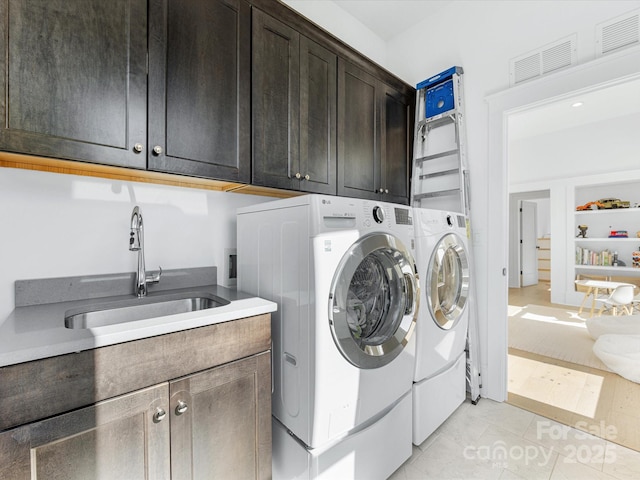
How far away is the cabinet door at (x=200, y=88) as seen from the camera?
1228 mm

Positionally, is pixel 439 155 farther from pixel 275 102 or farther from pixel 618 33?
pixel 275 102

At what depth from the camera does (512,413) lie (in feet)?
6.71

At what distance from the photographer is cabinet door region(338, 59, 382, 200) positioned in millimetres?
1984

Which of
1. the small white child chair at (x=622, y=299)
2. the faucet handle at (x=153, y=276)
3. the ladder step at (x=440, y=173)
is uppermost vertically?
the ladder step at (x=440, y=173)

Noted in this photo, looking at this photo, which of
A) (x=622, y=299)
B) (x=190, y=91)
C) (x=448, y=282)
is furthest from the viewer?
(x=622, y=299)

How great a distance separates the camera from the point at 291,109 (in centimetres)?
168

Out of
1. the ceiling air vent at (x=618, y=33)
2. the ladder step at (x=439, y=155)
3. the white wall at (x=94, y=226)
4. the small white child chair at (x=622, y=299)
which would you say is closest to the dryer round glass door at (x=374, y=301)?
the white wall at (x=94, y=226)

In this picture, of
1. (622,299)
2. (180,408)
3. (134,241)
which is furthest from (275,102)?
(622,299)

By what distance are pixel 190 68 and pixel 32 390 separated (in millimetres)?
1271

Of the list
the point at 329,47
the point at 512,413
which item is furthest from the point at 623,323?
the point at 329,47

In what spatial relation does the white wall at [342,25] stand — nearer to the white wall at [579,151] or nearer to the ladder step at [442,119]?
the ladder step at [442,119]

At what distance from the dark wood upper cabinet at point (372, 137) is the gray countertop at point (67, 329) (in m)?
1.17

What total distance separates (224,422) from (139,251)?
875 mm

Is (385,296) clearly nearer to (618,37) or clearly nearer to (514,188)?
(618,37)
